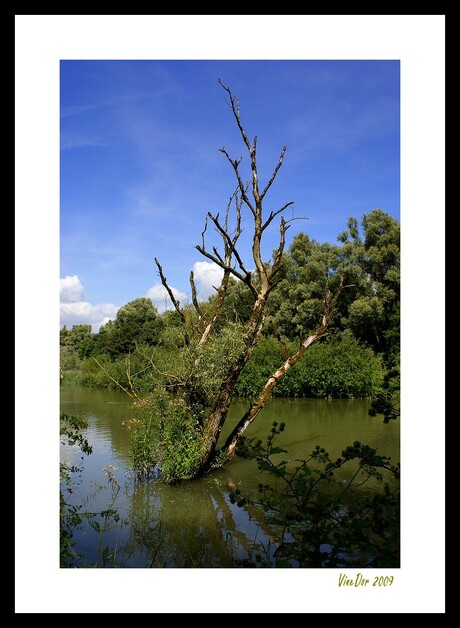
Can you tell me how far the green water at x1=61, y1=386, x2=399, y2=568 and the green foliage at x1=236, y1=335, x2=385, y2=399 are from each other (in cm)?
697

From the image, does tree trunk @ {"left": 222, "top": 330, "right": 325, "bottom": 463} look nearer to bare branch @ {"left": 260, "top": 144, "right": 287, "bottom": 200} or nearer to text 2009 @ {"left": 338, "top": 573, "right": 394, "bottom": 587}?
bare branch @ {"left": 260, "top": 144, "right": 287, "bottom": 200}

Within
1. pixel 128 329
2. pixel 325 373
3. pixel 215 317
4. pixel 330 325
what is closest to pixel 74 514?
pixel 215 317

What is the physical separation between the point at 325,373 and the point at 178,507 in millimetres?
15284

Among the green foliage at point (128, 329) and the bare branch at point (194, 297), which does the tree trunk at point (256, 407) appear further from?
the green foliage at point (128, 329)

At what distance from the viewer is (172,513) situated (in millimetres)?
6875

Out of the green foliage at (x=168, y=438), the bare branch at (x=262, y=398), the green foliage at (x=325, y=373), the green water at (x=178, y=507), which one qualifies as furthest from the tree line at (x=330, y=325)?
the green foliage at (x=168, y=438)

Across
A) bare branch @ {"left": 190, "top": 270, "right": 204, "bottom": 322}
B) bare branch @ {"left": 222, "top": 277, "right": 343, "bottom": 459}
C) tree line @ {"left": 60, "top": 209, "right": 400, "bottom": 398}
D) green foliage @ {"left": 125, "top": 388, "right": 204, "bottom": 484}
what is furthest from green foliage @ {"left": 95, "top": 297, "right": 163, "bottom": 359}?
green foliage @ {"left": 125, "top": 388, "right": 204, "bottom": 484}

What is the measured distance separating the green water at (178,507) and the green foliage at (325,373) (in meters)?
6.97

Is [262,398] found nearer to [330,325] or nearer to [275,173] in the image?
[275,173]

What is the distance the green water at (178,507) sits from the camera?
538cm
